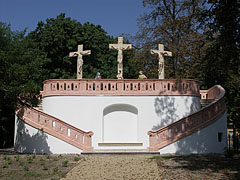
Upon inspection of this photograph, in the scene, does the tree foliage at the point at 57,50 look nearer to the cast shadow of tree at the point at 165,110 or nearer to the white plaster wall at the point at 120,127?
the white plaster wall at the point at 120,127

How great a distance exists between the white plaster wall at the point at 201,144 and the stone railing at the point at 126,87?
2.57 m

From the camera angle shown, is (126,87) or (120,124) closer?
(126,87)

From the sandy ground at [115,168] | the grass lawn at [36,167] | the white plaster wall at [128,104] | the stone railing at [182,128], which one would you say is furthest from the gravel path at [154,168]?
the white plaster wall at [128,104]

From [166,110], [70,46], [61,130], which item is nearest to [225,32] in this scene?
[166,110]

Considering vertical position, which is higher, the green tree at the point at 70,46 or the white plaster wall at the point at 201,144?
the green tree at the point at 70,46

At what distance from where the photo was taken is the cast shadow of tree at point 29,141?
15.7 metres

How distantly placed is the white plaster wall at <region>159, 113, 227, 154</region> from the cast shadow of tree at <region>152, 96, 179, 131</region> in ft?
6.85

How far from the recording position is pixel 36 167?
11570mm

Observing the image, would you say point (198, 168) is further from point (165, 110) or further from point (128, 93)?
point (128, 93)

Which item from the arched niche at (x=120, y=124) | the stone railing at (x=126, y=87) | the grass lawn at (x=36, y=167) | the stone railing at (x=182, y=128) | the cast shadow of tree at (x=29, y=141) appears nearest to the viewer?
the grass lawn at (x=36, y=167)

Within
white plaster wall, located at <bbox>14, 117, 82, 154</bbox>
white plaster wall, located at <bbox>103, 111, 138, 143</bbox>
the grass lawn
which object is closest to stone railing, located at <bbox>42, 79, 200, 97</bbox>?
white plaster wall, located at <bbox>103, 111, 138, 143</bbox>

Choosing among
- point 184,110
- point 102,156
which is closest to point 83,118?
point 102,156

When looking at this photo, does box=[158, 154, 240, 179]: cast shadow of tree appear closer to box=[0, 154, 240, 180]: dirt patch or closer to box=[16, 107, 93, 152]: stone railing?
box=[0, 154, 240, 180]: dirt patch

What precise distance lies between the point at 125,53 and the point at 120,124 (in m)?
15.7
